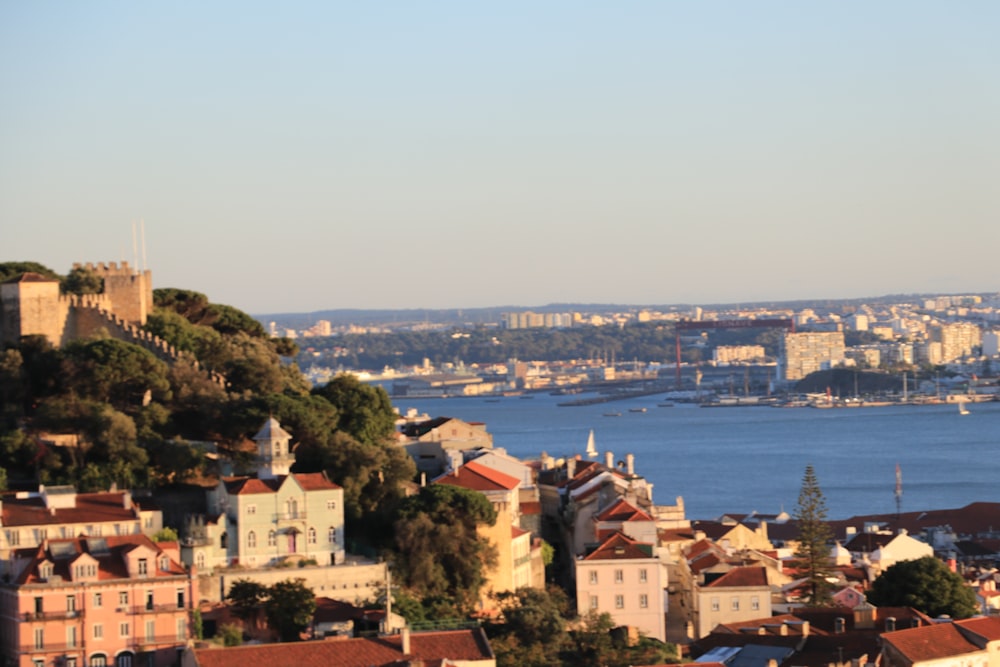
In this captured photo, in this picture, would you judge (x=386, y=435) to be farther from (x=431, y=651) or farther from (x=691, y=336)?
(x=691, y=336)

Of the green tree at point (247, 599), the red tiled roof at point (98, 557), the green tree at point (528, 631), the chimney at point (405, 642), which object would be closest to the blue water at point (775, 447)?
the green tree at point (528, 631)

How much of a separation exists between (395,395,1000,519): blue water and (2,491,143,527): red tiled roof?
2318 cm

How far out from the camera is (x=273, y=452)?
65.8ft

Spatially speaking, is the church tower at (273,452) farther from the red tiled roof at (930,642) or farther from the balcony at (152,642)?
the red tiled roof at (930,642)

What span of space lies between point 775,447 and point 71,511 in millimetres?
51656

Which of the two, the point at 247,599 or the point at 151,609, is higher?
the point at 151,609

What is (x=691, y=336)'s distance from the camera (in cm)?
16125

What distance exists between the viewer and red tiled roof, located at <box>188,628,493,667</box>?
1523cm

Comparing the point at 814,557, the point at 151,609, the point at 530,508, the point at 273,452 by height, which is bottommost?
the point at 814,557

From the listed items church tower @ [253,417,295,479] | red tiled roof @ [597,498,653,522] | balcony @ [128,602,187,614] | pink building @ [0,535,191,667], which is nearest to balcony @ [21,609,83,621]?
pink building @ [0,535,191,667]

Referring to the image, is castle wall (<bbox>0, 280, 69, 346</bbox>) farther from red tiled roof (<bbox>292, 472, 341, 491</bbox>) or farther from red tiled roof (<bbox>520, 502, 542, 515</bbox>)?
red tiled roof (<bbox>520, 502, 542, 515</bbox>)

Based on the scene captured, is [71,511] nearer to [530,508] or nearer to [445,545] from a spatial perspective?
[445,545]

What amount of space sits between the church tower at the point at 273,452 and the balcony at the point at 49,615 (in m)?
3.70

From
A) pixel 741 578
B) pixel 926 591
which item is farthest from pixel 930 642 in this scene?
pixel 741 578
